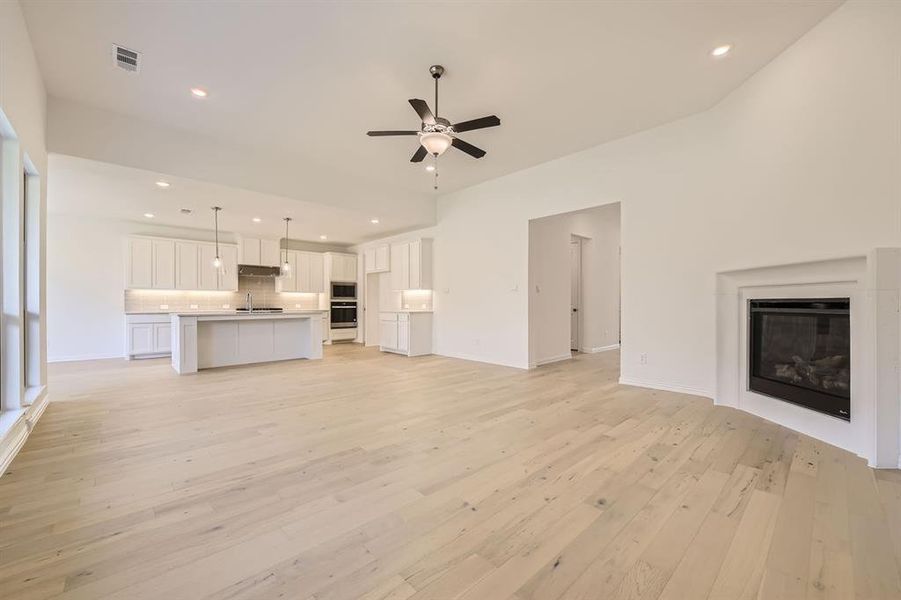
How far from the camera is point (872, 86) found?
2.60 m

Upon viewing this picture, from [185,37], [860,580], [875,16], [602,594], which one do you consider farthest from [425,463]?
[875,16]

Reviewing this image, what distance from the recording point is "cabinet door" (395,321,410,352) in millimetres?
7492

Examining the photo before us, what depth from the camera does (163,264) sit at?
7867 millimetres

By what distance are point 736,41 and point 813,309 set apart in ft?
7.61

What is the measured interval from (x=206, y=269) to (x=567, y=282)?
786 centimetres

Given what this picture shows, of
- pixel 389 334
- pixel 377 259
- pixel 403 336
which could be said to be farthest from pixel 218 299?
pixel 403 336

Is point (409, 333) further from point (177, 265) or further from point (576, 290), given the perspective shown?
point (177, 265)

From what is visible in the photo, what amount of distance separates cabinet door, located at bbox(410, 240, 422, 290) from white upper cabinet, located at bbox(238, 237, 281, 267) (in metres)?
3.69

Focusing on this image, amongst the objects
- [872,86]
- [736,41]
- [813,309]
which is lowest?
[813,309]

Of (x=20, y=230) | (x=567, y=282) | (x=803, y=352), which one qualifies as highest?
(x=20, y=230)

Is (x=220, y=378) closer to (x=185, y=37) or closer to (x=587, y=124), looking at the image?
(x=185, y=37)

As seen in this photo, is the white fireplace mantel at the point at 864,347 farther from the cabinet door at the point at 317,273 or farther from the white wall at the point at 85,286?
the white wall at the point at 85,286

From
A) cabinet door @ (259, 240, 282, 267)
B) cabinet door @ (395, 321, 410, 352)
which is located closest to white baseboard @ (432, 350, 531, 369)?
cabinet door @ (395, 321, 410, 352)

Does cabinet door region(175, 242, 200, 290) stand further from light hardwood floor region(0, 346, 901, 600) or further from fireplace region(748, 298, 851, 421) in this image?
fireplace region(748, 298, 851, 421)
